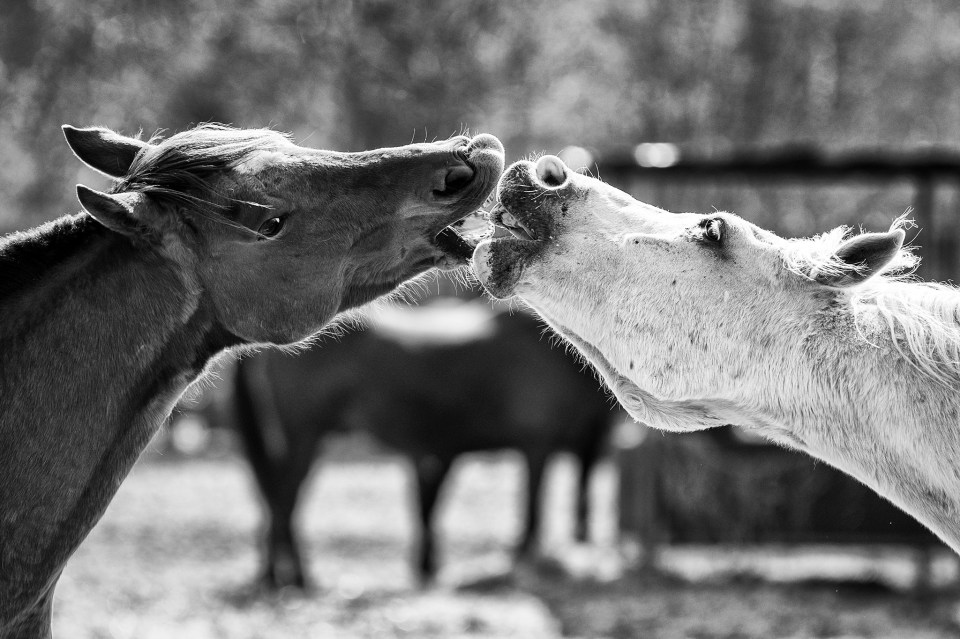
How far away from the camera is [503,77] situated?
14992 mm

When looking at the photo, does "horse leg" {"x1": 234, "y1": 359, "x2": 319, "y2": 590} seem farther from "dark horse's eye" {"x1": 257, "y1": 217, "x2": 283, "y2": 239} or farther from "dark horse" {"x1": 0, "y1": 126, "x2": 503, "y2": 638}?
"dark horse's eye" {"x1": 257, "y1": 217, "x2": 283, "y2": 239}

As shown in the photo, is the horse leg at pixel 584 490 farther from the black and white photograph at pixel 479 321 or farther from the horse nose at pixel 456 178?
the horse nose at pixel 456 178

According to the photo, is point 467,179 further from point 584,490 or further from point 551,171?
point 584,490

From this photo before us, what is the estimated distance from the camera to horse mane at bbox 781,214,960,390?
9.05 feet

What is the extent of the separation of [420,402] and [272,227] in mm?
6298

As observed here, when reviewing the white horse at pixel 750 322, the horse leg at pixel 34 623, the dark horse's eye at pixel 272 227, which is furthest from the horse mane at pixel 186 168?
the horse leg at pixel 34 623

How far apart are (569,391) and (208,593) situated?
3.59m

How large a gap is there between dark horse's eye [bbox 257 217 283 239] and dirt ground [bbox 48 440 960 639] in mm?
4162

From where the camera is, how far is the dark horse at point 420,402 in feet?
29.3

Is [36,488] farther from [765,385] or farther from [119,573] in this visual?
[119,573]

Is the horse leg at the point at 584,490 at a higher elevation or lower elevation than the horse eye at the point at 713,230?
lower

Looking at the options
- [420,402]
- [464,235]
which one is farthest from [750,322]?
[420,402]

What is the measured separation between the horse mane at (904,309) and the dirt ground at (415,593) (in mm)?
4346

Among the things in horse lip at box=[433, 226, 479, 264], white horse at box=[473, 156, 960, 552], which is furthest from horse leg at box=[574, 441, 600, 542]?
horse lip at box=[433, 226, 479, 264]
